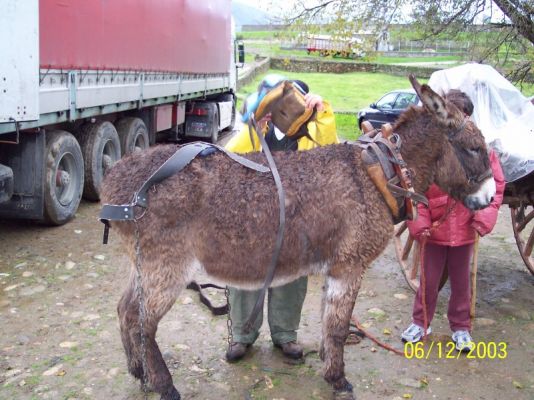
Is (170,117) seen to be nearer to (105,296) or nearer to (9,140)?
(9,140)

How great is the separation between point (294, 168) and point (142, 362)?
1.46m

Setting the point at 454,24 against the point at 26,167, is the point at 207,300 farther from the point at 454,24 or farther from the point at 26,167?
the point at 454,24

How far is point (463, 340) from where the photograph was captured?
413 centimetres

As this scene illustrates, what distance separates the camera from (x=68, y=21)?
6.15 m

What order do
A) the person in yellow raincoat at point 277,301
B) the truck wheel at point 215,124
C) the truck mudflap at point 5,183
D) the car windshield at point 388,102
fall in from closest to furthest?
1. the person in yellow raincoat at point 277,301
2. the truck mudflap at point 5,183
3. the truck wheel at point 215,124
4. the car windshield at point 388,102

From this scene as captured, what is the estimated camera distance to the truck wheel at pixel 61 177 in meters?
6.37

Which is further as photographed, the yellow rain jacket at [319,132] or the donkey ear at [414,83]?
the yellow rain jacket at [319,132]

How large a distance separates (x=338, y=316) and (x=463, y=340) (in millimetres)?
1399

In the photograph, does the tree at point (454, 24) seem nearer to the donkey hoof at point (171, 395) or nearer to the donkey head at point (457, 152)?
the donkey head at point (457, 152)

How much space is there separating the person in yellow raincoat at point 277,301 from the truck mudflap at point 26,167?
3.02 metres

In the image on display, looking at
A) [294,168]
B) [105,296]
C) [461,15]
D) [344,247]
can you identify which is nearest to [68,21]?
[105,296]

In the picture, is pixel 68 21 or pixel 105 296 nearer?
pixel 105 296

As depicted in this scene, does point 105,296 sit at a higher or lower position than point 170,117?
lower

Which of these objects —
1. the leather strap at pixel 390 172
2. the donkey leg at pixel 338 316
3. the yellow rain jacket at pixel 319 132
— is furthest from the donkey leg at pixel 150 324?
the leather strap at pixel 390 172
